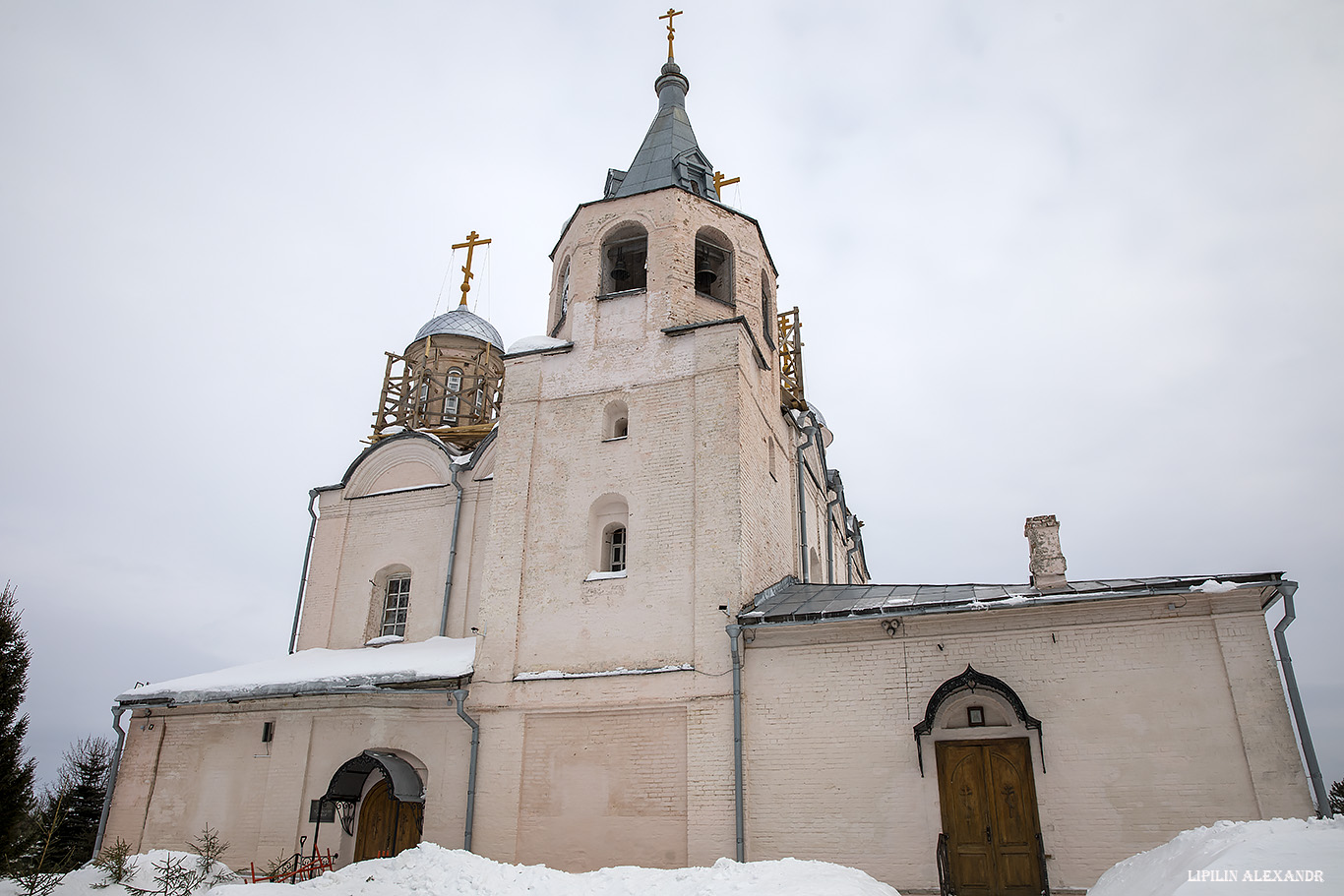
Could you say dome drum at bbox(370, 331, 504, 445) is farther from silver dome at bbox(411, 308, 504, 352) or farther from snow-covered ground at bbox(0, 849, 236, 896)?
snow-covered ground at bbox(0, 849, 236, 896)

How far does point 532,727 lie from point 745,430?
4.58m

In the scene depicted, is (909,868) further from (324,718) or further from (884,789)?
(324,718)

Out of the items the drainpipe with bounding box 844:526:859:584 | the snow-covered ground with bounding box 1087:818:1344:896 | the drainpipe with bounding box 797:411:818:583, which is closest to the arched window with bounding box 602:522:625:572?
the drainpipe with bounding box 797:411:818:583

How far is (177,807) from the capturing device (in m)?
12.2

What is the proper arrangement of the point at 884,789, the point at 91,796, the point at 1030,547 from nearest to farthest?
1. the point at 884,789
2. the point at 1030,547
3. the point at 91,796

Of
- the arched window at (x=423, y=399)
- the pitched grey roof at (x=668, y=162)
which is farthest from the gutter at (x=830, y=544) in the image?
the arched window at (x=423, y=399)

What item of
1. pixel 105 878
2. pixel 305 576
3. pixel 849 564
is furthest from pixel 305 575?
pixel 849 564

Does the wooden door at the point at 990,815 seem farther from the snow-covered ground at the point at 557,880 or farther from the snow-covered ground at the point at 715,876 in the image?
the snow-covered ground at the point at 557,880

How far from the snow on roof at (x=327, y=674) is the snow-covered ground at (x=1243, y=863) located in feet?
24.7

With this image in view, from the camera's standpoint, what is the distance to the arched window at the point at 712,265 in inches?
553

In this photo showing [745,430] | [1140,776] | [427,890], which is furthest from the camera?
[745,430]

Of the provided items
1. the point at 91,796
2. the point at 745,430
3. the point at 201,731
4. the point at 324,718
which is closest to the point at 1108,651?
the point at 745,430

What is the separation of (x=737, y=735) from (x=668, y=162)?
9.16 meters

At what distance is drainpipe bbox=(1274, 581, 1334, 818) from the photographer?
26.6ft
